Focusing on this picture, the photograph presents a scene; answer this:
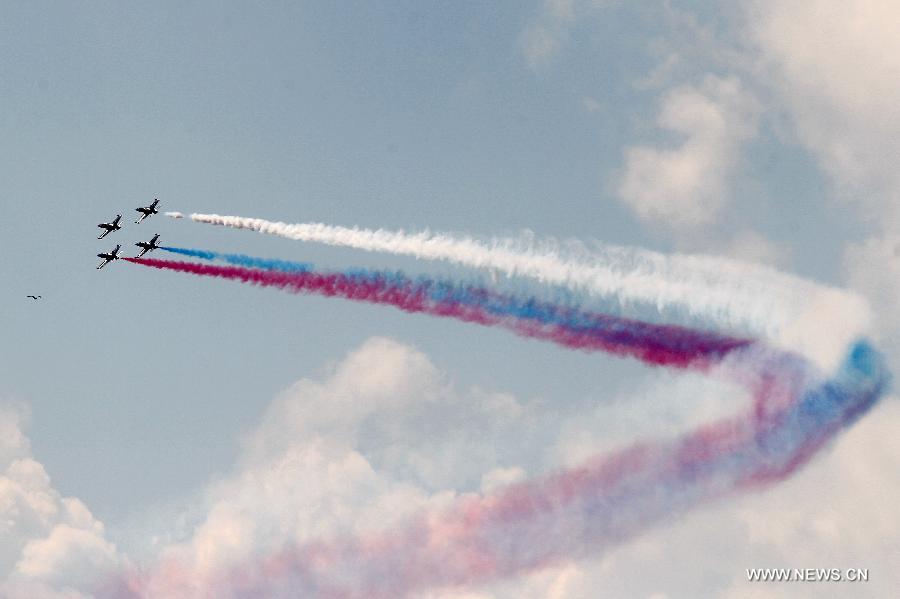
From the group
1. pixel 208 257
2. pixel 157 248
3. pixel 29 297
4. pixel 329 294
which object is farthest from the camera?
pixel 29 297

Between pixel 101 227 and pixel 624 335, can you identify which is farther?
pixel 101 227

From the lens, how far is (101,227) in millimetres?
109750

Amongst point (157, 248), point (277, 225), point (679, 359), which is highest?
point (157, 248)

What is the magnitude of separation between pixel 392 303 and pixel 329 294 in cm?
526

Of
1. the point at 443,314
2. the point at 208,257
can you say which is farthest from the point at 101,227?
the point at 443,314

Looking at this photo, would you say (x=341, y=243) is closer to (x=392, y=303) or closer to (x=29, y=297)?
(x=392, y=303)

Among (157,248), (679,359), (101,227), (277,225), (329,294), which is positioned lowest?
(679,359)

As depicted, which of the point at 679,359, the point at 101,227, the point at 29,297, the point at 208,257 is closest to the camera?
the point at 679,359

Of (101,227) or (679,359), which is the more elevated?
(101,227)

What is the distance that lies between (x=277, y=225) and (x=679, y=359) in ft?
104

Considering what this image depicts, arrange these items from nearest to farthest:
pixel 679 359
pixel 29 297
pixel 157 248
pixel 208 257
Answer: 1. pixel 679 359
2. pixel 208 257
3. pixel 157 248
4. pixel 29 297

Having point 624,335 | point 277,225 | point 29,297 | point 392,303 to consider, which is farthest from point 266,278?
point 29,297

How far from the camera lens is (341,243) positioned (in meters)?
80.1

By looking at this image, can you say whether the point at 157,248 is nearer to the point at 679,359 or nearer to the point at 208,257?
the point at 208,257
